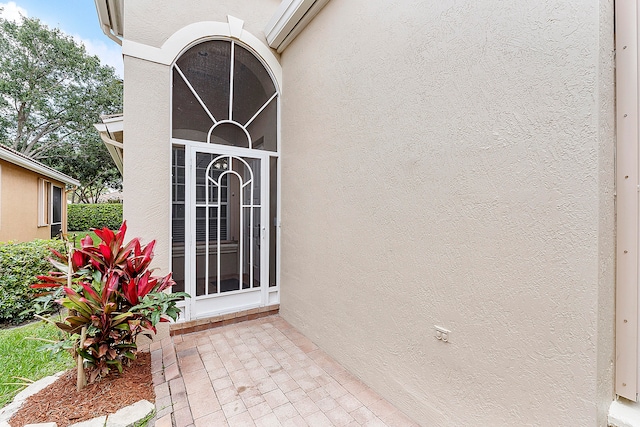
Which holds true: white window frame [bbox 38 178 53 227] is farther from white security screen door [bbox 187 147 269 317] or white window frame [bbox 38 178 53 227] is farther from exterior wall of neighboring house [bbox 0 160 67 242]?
white security screen door [bbox 187 147 269 317]

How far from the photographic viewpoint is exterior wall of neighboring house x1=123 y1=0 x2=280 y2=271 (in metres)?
4.21

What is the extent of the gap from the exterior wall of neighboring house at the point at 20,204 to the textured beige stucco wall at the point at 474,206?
37.8ft

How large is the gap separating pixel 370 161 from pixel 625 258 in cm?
229

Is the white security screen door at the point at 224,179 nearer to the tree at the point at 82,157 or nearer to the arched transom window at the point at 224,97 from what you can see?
the arched transom window at the point at 224,97

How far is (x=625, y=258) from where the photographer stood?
1.78m

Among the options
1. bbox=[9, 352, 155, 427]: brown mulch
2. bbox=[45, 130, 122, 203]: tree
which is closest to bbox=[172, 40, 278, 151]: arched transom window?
bbox=[9, 352, 155, 427]: brown mulch

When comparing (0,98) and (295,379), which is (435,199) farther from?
(0,98)

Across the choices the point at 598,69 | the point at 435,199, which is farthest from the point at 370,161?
the point at 598,69

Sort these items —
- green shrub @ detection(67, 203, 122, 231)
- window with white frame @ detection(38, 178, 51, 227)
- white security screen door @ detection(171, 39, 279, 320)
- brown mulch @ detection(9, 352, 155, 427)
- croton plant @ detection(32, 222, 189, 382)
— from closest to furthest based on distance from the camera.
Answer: brown mulch @ detection(9, 352, 155, 427) < croton plant @ detection(32, 222, 189, 382) < white security screen door @ detection(171, 39, 279, 320) < window with white frame @ detection(38, 178, 51, 227) < green shrub @ detection(67, 203, 122, 231)

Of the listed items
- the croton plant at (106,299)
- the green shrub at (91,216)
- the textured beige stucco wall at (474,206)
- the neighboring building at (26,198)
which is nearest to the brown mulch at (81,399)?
the croton plant at (106,299)

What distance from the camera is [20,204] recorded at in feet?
33.1

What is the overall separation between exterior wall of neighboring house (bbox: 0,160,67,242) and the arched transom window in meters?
9.01

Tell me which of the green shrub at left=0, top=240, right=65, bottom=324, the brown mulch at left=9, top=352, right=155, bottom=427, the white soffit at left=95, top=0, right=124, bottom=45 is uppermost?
the white soffit at left=95, top=0, right=124, bottom=45

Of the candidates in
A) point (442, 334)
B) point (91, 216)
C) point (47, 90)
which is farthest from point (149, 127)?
point (47, 90)
